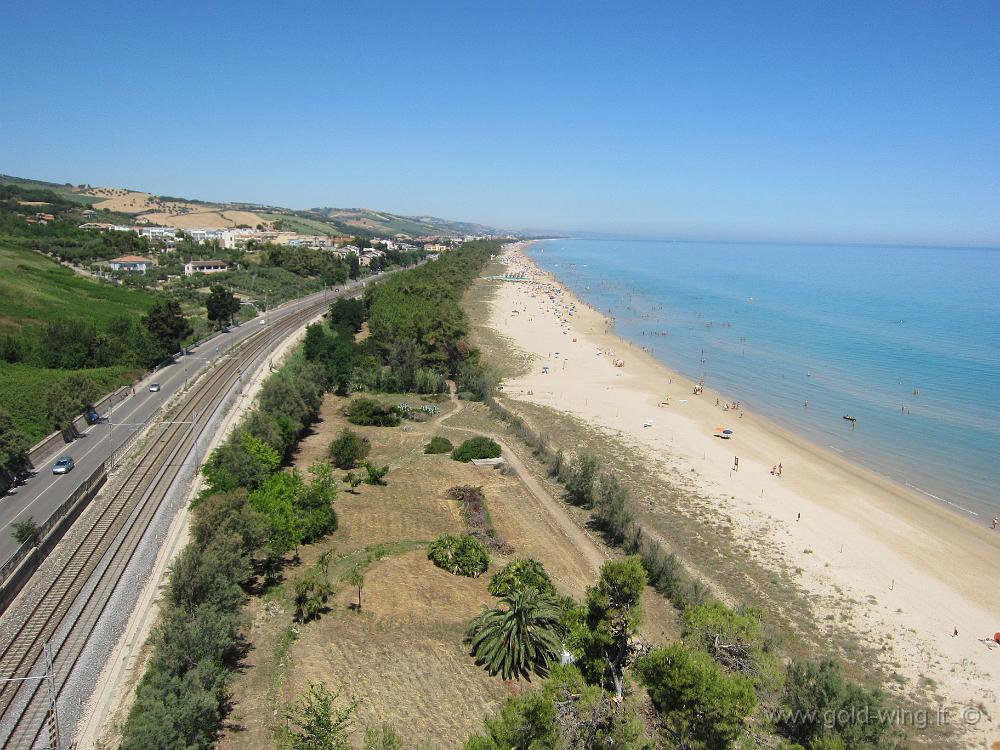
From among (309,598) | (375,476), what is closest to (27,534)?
(309,598)

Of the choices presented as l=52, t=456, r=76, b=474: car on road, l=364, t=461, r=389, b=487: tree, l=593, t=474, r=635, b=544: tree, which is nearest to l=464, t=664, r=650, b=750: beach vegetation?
l=593, t=474, r=635, b=544: tree

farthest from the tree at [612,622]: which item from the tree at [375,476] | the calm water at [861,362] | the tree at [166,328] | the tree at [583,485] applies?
the tree at [166,328]

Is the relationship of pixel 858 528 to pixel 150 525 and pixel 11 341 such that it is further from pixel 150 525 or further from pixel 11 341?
pixel 11 341

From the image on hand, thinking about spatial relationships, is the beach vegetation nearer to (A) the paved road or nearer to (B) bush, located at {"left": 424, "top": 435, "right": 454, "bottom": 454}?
(A) the paved road

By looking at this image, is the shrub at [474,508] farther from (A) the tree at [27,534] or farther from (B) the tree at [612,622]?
(A) the tree at [27,534]

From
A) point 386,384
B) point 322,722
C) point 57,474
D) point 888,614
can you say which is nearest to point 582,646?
point 322,722
